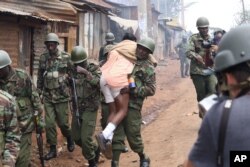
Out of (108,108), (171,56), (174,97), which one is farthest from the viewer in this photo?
(171,56)

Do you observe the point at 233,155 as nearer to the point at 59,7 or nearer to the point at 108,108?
the point at 108,108

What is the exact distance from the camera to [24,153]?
527cm

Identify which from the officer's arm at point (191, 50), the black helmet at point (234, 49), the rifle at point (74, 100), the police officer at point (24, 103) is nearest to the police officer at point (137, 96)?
the rifle at point (74, 100)

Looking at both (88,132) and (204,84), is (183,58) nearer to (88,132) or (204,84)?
(204,84)

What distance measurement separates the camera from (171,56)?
124 ft

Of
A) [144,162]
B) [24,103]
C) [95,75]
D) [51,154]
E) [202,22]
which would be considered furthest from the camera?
[202,22]

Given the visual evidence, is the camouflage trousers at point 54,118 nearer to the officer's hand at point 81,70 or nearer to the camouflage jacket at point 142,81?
the officer's hand at point 81,70

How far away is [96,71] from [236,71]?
427 centimetres

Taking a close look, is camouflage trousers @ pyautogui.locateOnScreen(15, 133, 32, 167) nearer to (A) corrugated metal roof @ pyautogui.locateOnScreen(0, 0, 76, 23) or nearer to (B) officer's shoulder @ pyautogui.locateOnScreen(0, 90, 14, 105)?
(B) officer's shoulder @ pyautogui.locateOnScreen(0, 90, 14, 105)

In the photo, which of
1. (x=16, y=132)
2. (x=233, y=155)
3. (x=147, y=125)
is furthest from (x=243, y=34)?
(x=147, y=125)

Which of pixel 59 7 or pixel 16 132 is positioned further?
pixel 59 7

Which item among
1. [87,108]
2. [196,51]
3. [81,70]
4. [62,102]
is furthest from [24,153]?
[196,51]

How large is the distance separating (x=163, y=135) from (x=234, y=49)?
640 centimetres

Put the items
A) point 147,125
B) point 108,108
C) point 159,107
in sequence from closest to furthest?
1. point 108,108
2. point 147,125
3. point 159,107
